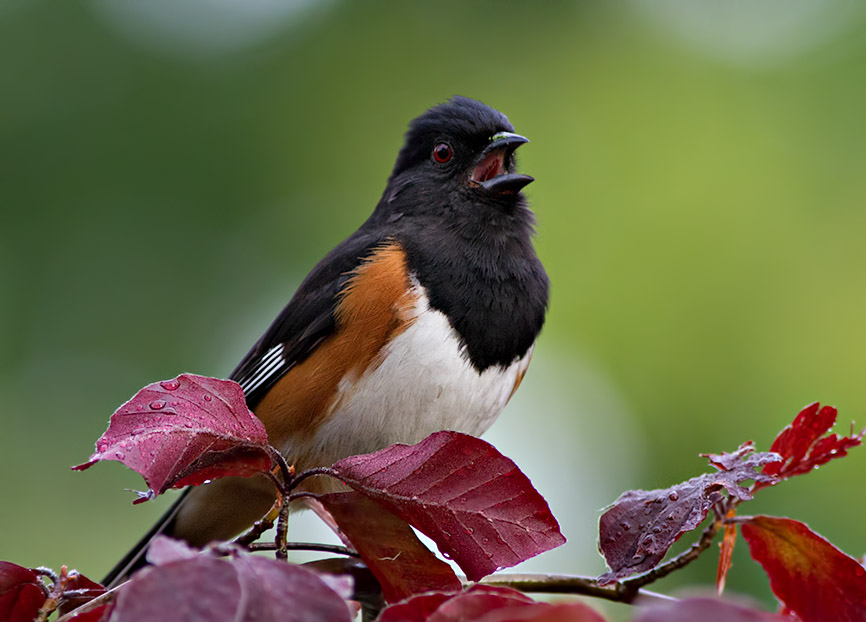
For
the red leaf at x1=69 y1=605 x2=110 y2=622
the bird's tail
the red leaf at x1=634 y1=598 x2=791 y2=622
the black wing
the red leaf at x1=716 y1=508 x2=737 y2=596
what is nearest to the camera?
the red leaf at x1=634 y1=598 x2=791 y2=622

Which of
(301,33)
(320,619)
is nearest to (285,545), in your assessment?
(320,619)

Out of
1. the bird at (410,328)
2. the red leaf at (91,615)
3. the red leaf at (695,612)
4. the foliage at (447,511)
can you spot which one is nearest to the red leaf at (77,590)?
the foliage at (447,511)

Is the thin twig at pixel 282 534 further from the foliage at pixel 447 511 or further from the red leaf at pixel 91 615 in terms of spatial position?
the red leaf at pixel 91 615

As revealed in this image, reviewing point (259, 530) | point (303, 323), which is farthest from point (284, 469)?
point (303, 323)

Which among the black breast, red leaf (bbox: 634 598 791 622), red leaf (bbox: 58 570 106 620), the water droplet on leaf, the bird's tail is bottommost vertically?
the bird's tail

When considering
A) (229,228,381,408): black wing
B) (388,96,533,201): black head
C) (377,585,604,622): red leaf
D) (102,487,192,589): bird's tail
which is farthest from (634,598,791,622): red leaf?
(388,96,533,201): black head

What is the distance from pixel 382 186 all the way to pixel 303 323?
3.26 m

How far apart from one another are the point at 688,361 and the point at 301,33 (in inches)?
139

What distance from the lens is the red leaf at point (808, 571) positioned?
92 centimetres

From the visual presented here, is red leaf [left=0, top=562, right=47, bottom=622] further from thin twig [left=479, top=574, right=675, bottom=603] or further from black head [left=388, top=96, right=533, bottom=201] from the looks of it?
black head [left=388, top=96, right=533, bottom=201]

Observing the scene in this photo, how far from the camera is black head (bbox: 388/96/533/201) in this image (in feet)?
7.42

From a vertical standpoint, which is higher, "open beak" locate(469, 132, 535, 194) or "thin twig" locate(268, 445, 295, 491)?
"open beak" locate(469, 132, 535, 194)

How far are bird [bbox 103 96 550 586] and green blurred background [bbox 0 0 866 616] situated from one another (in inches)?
93.3

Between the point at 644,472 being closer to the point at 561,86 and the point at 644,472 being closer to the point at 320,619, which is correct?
the point at 561,86
